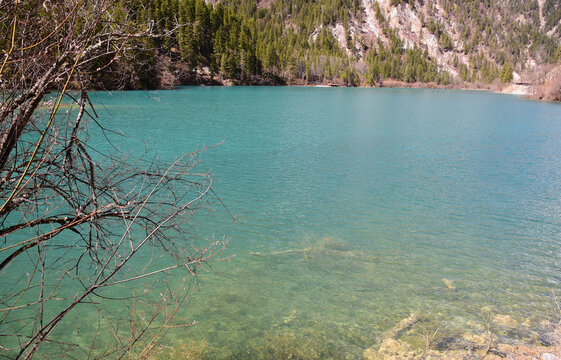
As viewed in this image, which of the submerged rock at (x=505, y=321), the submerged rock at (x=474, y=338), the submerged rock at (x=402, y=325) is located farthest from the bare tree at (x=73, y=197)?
the submerged rock at (x=505, y=321)

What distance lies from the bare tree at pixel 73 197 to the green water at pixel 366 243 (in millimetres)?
1033

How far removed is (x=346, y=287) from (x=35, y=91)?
6912 millimetres

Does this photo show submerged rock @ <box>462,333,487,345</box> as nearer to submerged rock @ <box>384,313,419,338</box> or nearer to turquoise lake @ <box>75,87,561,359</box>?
turquoise lake @ <box>75,87,561,359</box>

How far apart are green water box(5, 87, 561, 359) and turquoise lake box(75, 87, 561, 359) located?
0.13 feet

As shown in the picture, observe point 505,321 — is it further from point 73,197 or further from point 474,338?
point 73,197

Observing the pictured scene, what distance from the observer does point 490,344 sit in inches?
249

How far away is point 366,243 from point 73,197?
25.6 ft

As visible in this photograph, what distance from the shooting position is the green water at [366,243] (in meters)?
7.04

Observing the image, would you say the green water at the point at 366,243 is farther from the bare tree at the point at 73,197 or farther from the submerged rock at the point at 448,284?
the bare tree at the point at 73,197

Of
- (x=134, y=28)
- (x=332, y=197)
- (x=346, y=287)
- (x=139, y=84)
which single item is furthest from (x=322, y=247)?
(x=134, y=28)

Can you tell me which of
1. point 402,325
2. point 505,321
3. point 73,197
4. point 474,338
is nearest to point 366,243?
point 402,325

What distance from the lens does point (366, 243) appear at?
1060cm

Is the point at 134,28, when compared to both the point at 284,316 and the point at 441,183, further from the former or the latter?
the point at 441,183

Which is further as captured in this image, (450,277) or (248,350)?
(450,277)
